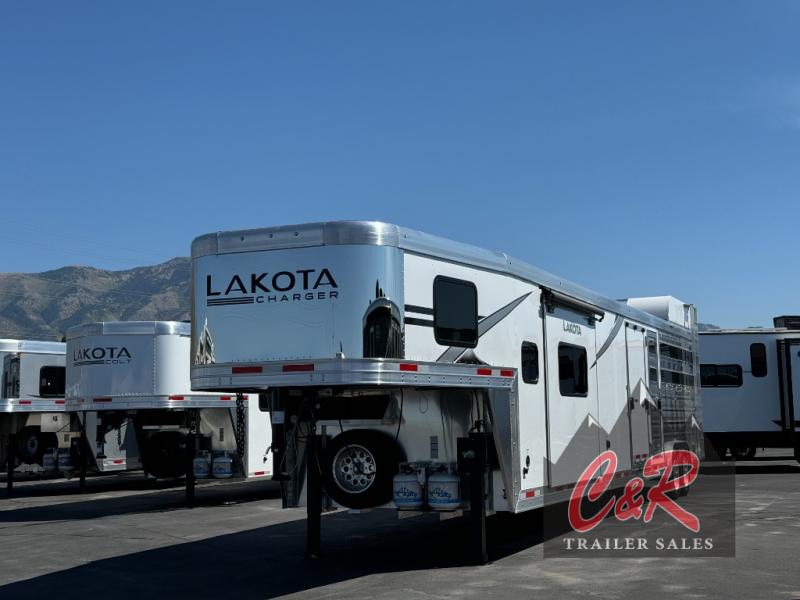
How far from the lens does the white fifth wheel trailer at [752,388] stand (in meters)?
22.2

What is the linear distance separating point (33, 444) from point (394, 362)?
15.5 meters

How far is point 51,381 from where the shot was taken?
72.0 feet

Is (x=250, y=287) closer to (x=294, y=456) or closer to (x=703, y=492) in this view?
(x=294, y=456)

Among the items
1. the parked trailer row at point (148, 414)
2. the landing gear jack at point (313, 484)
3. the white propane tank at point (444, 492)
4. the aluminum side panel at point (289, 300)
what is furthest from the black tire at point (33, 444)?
the white propane tank at point (444, 492)

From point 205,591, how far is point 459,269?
163 inches

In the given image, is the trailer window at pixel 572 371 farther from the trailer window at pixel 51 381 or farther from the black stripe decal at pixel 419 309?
the trailer window at pixel 51 381

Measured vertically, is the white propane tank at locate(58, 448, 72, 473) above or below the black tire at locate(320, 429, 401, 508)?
below

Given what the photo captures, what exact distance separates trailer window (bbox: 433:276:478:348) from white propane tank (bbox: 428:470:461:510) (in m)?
1.40

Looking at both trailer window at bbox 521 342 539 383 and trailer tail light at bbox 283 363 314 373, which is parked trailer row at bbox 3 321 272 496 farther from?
trailer tail light at bbox 283 363 314 373

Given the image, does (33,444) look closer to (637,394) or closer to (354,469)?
(354,469)

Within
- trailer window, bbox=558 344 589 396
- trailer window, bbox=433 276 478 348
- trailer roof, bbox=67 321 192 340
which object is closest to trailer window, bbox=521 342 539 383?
trailer window, bbox=558 344 589 396

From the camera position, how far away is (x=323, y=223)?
30.6 feet

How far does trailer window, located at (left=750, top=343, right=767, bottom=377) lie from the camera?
22625 mm

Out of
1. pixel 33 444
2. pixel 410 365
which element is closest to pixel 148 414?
pixel 33 444
